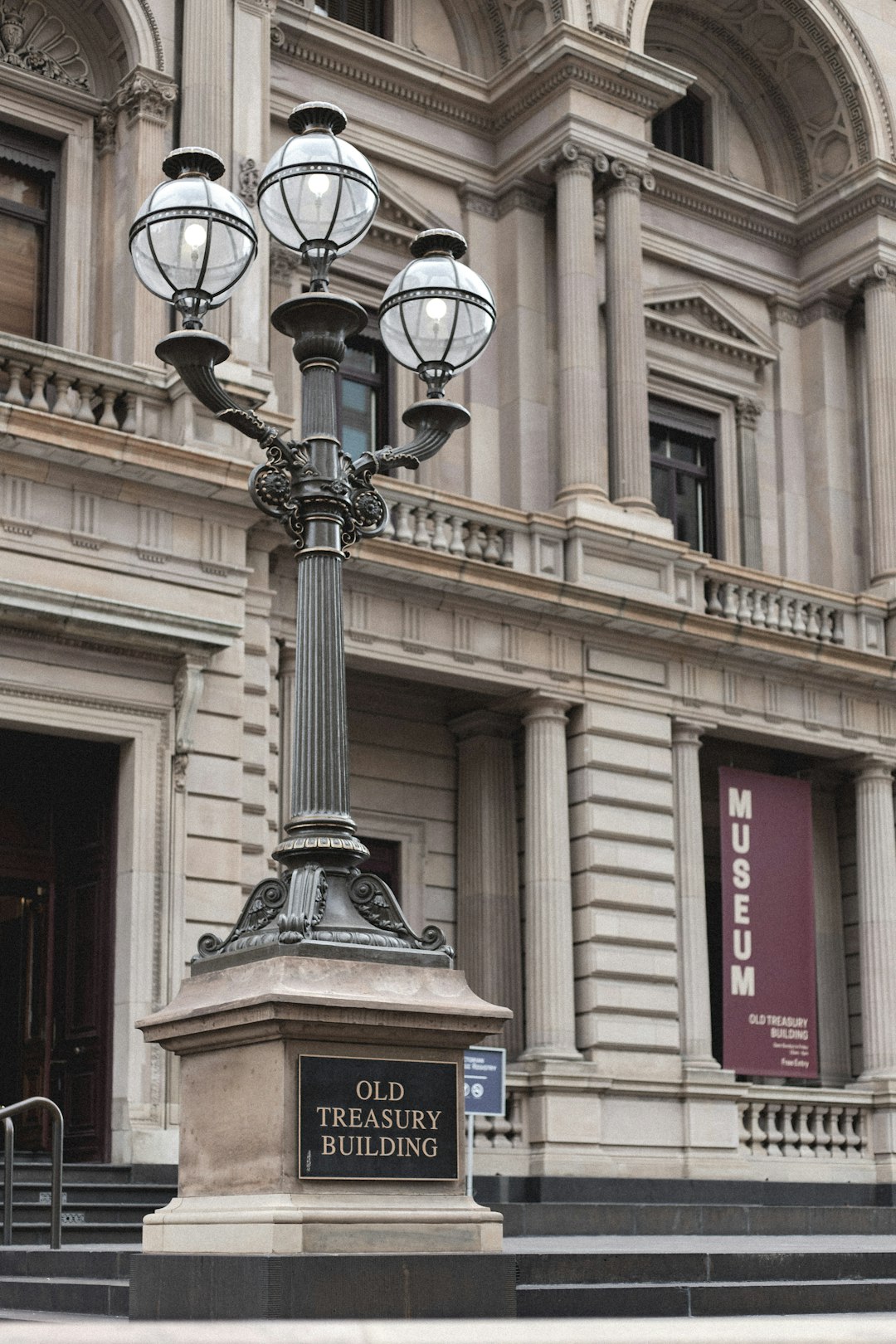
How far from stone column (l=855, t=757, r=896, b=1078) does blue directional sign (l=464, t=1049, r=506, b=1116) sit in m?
8.34

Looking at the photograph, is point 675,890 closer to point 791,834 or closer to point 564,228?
point 791,834

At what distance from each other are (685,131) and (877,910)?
11.5m

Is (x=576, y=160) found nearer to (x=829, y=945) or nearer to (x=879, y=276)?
(x=879, y=276)

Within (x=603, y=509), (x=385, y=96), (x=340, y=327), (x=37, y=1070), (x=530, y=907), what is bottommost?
(x=37, y=1070)

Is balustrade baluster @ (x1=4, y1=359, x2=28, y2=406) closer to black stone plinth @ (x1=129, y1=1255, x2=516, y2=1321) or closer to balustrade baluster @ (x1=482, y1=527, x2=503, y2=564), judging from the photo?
balustrade baluster @ (x1=482, y1=527, x2=503, y2=564)

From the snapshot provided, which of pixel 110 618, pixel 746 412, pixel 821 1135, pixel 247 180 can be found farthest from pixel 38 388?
pixel 821 1135

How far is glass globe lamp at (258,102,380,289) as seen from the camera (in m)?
10.3

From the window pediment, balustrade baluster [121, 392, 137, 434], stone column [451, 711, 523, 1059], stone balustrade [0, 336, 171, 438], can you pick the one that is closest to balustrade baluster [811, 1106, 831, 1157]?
stone column [451, 711, 523, 1059]

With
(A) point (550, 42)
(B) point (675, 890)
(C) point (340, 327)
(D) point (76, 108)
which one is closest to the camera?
(C) point (340, 327)

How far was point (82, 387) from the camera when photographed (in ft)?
61.6

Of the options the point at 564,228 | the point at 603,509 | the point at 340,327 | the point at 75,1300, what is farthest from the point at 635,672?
the point at 75,1300

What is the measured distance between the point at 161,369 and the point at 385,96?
708 centimetres

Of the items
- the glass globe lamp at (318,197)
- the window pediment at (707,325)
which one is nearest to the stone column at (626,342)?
the window pediment at (707,325)

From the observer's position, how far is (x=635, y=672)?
2298cm
